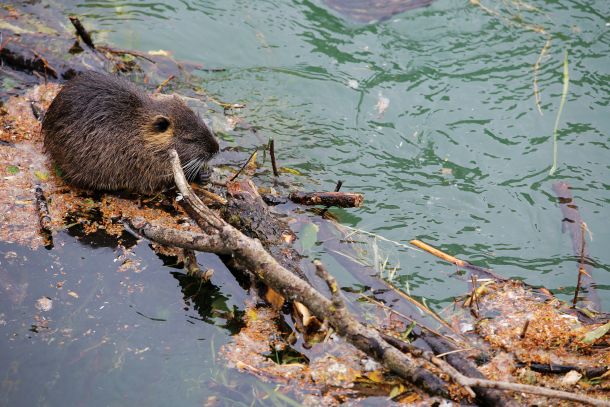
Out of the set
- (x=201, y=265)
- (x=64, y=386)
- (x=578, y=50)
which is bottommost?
(x=64, y=386)

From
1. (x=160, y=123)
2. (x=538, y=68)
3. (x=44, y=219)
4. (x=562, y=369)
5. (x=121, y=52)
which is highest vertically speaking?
(x=538, y=68)

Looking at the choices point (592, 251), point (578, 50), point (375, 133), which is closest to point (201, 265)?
point (375, 133)

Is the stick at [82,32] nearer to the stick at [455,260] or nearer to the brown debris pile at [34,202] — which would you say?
the brown debris pile at [34,202]

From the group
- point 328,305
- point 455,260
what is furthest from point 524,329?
point 328,305

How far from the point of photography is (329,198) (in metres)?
4.55

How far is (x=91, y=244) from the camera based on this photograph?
4145 millimetres

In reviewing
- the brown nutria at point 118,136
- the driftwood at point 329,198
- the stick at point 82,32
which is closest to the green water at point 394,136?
the driftwood at point 329,198

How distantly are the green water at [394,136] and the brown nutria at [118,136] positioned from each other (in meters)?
0.72

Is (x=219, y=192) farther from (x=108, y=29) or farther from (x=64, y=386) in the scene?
(x=108, y=29)

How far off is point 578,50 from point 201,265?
4.71m

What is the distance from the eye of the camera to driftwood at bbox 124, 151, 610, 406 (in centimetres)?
310

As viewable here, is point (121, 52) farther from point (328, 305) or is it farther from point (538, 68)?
point (538, 68)

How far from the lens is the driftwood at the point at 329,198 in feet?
14.6

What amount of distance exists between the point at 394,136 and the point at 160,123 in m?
2.12
